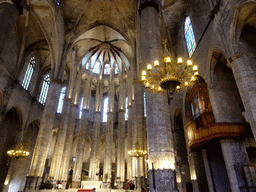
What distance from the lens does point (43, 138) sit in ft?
45.6

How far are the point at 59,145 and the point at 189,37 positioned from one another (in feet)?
51.6

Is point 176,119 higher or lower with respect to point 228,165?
higher

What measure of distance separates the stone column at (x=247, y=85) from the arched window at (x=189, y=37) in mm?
5549

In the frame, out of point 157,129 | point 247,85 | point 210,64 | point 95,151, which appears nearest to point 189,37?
point 210,64

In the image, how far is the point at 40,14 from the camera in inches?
626

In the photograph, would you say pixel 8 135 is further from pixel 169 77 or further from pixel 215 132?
pixel 215 132

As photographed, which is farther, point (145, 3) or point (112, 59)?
point (112, 59)

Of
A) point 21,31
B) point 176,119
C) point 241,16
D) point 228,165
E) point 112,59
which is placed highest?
point 112,59

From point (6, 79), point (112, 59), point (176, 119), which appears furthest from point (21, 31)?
point (176, 119)

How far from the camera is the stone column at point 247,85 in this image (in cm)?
743

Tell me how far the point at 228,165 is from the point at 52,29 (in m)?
17.1

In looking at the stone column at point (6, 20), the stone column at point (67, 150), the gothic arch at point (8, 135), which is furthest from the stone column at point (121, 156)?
the stone column at point (6, 20)

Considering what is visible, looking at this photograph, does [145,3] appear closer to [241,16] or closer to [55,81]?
[241,16]

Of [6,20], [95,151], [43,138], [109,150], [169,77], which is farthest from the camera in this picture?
[95,151]
